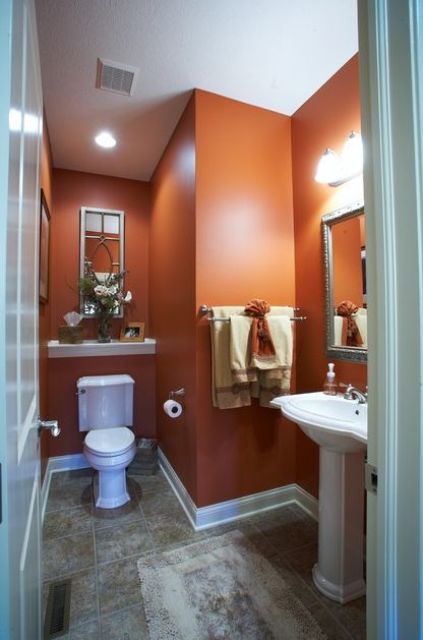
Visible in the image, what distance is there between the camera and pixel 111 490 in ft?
6.86

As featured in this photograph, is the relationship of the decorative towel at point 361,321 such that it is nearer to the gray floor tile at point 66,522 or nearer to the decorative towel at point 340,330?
the decorative towel at point 340,330

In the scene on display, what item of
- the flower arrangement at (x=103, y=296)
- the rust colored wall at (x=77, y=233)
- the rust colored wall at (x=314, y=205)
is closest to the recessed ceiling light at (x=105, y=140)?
the rust colored wall at (x=77, y=233)

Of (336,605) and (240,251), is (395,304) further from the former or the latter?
(336,605)

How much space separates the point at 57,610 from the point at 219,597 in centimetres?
71

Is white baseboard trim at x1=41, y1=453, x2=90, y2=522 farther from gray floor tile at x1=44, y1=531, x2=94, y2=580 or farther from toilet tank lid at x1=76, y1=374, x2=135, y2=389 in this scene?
gray floor tile at x1=44, y1=531, x2=94, y2=580

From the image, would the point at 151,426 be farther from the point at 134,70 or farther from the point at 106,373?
the point at 134,70

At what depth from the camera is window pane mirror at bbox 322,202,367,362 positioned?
1596 mm

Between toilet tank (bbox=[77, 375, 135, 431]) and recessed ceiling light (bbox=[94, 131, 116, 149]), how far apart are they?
190 cm

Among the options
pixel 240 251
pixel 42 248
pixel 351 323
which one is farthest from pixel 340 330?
pixel 42 248

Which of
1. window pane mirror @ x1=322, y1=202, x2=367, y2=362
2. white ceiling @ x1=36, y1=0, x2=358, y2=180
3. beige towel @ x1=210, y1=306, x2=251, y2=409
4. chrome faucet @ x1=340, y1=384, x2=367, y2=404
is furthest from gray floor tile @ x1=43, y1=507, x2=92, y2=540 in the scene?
white ceiling @ x1=36, y1=0, x2=358, y2=180

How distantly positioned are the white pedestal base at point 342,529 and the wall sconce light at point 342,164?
142cm

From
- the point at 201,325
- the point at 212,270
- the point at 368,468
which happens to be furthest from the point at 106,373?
the point at 368,468

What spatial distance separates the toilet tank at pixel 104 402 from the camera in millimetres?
2436

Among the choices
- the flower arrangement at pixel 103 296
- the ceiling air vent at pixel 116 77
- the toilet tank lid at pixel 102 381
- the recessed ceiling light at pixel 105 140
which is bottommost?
the toilet tank lid at pixel 102 381
